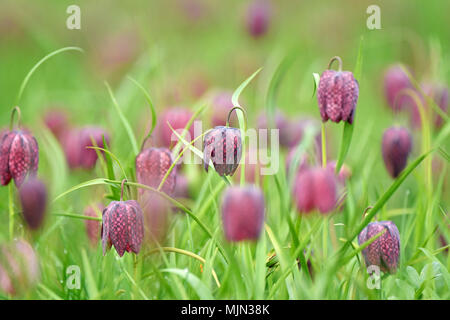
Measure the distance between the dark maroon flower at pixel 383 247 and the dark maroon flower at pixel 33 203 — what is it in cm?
82

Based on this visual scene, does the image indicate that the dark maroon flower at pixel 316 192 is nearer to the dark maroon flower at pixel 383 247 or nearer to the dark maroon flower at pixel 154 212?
the dark maroon flower at pixel 383 247

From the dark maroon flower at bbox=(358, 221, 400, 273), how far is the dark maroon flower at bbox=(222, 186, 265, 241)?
356mm

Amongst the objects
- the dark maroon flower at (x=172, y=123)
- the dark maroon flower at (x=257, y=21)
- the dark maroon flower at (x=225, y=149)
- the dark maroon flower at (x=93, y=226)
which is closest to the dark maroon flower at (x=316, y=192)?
the dark maroon flower at (x=225, y=149)

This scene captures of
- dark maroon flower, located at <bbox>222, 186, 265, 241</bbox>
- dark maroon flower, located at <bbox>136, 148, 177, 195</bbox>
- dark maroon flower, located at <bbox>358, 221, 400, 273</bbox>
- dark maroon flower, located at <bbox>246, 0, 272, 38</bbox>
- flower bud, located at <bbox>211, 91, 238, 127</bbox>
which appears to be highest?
dark maroon flower, located at <bbox>246, 0, 272, 38</bbox>

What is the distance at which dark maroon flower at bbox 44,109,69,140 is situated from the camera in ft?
10.2

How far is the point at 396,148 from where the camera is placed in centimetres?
205

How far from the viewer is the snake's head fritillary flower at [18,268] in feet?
5.34

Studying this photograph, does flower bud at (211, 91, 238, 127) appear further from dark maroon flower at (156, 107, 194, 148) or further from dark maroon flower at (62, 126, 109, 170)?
dark maroon flower at (62, 126, 109, 170)

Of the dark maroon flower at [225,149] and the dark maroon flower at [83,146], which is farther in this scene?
the dark maroon flower at [83,146]

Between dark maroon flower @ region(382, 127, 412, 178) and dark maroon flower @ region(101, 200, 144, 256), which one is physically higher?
dark maroon flower @ region(382, 127, 412, 178)

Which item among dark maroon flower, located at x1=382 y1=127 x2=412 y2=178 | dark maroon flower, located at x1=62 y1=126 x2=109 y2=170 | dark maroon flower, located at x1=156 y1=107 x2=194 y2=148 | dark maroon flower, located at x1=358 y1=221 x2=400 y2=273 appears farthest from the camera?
dark maroon flower, located at x1=156 y1=107 x2=194 y2=148

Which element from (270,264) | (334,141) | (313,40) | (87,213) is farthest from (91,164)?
(313,40)

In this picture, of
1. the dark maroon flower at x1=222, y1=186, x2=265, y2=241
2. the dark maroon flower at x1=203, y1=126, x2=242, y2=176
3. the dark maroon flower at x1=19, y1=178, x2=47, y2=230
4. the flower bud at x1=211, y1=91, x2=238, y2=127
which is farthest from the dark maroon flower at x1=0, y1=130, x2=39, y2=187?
the flower bud at x1=211, y1=91, x2=238, y2=127

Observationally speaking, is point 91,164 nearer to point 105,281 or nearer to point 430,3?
point 105,281
